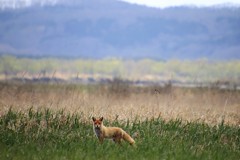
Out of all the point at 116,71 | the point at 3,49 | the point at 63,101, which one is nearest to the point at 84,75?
the point at 116,71

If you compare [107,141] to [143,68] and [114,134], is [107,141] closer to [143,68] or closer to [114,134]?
[114,134]

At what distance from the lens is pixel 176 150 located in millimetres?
13594

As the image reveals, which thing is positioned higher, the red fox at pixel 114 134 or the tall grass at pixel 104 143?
the red fox at pixel 114 134

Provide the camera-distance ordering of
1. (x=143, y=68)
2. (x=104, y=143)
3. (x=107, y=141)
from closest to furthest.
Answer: (x=104, y=143) → (x=107, y=141) → (x=143, y=68)

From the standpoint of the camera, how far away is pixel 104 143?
13.6m

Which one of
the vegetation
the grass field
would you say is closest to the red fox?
the grass field

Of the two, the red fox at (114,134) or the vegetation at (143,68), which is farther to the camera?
the vegetation at (143,68)

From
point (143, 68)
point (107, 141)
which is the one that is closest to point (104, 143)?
point (107, 141)

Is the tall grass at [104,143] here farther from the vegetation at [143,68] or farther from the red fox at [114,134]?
the vegetation at [143,68]

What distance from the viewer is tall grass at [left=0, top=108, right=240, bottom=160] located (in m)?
13.0


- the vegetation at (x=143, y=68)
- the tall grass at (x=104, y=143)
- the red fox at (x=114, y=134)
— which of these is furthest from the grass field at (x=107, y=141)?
the vegetation at (x=143, y=68)

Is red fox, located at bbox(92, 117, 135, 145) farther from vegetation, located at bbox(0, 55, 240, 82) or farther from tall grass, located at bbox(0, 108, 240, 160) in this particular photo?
vegetation, located at bbox(0, 55, 240, 82)

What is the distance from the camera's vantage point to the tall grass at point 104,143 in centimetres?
1301

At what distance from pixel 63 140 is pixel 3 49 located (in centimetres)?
18466
